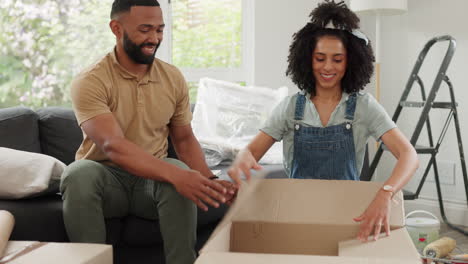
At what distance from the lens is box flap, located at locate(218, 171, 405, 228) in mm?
1283

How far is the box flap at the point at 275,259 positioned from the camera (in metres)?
0.99

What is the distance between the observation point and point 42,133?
2.62 meters

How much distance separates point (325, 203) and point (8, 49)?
3.86 metres

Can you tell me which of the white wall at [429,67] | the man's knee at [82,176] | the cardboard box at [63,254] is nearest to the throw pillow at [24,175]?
the man's knee at [82,176]

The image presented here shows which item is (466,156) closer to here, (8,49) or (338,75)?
(338,75)

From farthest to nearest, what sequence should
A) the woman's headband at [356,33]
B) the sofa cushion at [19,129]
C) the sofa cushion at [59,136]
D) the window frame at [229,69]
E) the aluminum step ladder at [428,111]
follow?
the window frame at [229,69]
the aluminum step ladder at [428,111]
the sofa cushion at [59,136]
the sofa cushion at [19,129]
the woman's headband at [356,33]

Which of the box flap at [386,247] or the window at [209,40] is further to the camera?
the window at [209,40]

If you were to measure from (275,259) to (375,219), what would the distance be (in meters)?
0.29

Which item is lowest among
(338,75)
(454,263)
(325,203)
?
(454,263)

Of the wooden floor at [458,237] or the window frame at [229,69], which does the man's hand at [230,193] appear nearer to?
the wooden floor at [458,237]

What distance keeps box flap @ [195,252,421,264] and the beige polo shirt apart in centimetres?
106

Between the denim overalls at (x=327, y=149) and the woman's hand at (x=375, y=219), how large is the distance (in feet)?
1.83

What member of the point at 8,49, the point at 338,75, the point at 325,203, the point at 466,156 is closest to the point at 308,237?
the point at 325,203

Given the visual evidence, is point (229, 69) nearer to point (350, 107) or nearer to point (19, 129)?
point (19, 129)
